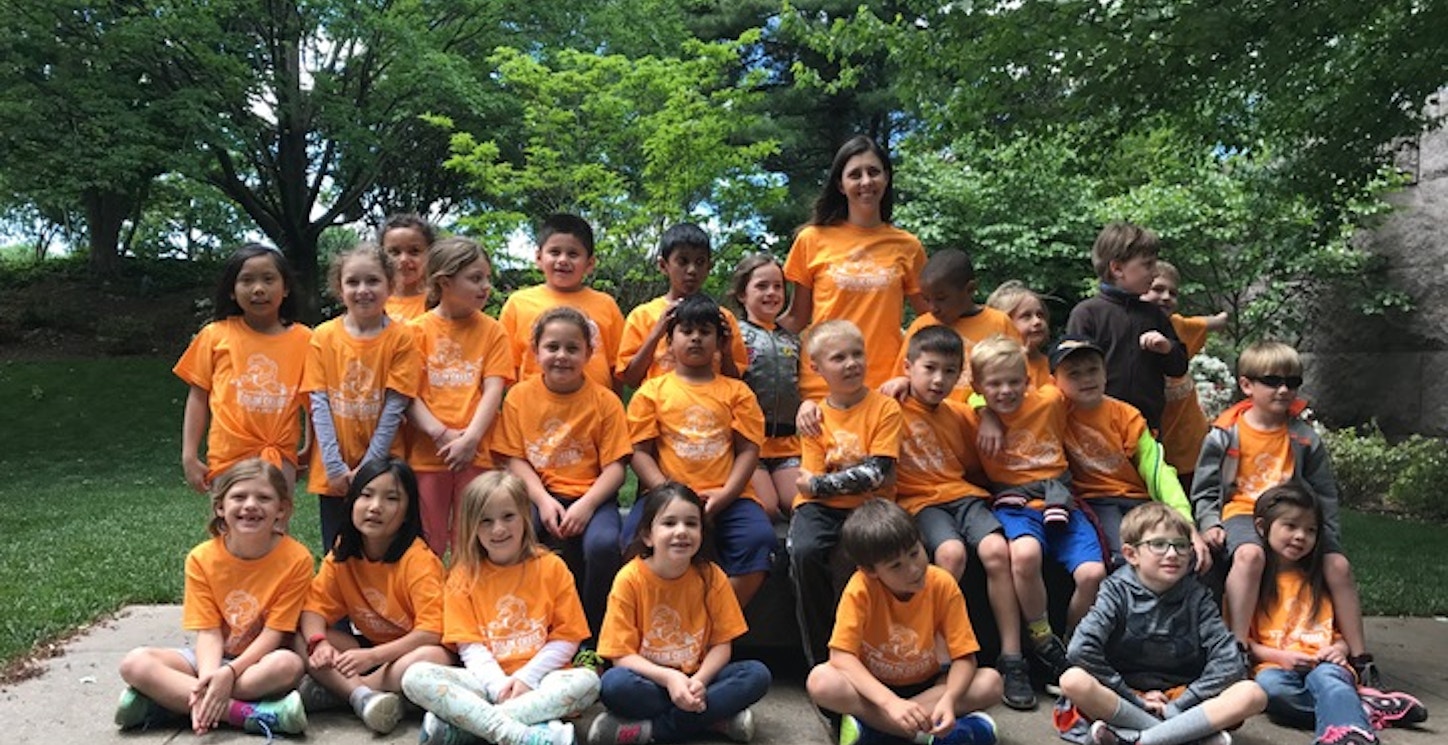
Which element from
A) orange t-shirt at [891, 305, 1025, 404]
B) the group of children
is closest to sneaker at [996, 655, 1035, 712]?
the group of children

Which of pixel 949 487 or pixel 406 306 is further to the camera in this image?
pixel 406 306

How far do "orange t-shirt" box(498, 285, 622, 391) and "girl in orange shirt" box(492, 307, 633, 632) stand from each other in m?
0.26

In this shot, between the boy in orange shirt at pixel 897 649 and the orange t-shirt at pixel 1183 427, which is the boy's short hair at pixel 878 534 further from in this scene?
the orange t-shirt at pixel 1183 427

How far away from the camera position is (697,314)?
4.18 meters

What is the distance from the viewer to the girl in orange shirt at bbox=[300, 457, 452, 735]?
12.0 ft

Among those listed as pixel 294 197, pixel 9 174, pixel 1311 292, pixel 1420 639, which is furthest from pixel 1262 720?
pixel 294 197

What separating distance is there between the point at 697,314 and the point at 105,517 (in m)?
7.38

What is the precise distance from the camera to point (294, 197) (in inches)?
744

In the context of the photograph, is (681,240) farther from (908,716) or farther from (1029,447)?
(908,716)

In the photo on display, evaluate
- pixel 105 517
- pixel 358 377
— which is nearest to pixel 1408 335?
pixel 358 377

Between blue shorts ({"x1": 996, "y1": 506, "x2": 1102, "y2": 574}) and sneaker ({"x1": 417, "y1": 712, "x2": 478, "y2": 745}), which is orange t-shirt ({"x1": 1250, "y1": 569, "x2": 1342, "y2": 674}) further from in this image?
sneaker ({"x1": 417, "y1": 712, "x2": 478, "y2": 745})

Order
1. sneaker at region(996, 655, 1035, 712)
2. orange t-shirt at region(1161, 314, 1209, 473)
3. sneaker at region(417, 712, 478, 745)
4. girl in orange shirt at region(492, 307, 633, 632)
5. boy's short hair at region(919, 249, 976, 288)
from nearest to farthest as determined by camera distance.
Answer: sneaker at region(417, 712, 478, 745), sneaker at region(996, 655, 1035, 712), girl in orange shirt at region(492, 307, 633, 632), boy's short hair at region(919, 249, 976, 288), orange t-shirt at region(1161, 314, 1209, 473)

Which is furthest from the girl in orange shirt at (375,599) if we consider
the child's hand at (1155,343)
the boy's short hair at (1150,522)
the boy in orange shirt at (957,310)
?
the child's hand at (1155,343)

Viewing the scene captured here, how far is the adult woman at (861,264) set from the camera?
185 inches
